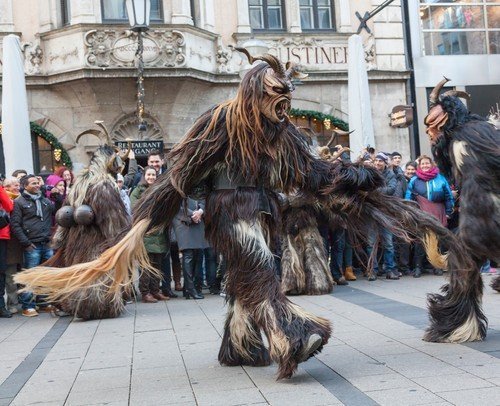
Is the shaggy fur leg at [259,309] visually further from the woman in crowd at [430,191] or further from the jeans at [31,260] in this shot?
the woman in crowd at [430,191]

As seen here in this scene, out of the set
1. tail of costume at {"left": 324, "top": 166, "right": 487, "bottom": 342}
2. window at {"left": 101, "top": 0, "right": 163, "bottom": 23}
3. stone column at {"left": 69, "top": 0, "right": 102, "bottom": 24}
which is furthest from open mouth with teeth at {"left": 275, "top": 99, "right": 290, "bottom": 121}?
window at {"left": 101, "top": 0, "right": 163, "bottom": 23}

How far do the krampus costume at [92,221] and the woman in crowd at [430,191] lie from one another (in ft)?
16.2

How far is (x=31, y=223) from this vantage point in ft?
36.2

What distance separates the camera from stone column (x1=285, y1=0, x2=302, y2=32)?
20.0 metres

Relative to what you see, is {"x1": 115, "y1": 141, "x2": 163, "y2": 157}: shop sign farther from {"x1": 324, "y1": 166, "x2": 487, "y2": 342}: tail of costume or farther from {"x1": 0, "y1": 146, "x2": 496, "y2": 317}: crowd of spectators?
{"x1": 324, "y1": 166, "x2": 487, "y2": 342}: tail of costume

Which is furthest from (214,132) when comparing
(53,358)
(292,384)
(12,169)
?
(12,169)

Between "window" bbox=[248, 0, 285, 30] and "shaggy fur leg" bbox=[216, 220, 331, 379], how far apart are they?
14.5 metres

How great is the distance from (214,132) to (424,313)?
3.72 meters

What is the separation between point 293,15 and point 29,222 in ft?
35.6

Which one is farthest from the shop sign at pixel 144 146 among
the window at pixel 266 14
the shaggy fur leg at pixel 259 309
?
the shaggy fur leg at pixel 259 309

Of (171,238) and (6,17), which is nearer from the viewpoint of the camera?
(171,238)

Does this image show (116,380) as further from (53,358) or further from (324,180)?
(324,180)

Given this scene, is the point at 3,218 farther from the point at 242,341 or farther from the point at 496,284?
the point at 496,284

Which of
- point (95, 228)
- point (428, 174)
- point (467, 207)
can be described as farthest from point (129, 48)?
point (467, 207)
